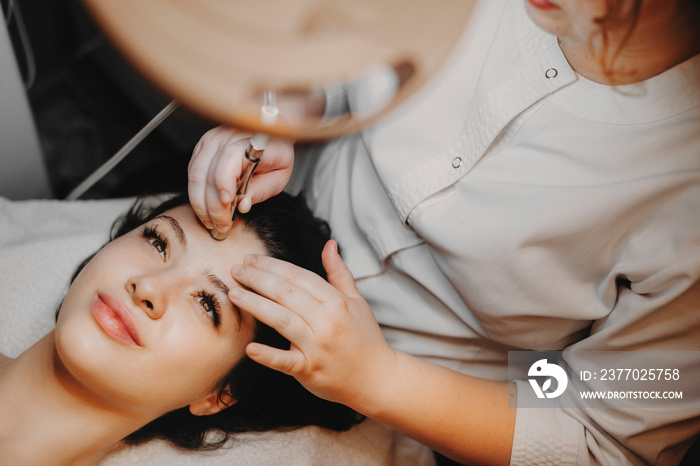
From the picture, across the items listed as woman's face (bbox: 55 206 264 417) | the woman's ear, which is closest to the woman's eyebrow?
woman's face (bbox: 55 206 264 417)

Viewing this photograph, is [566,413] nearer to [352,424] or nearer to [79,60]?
[352,424]

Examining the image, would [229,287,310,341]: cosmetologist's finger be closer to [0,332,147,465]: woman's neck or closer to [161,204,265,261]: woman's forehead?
[161,204,265,261]: woman's forehead

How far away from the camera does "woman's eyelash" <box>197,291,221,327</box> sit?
70 cm

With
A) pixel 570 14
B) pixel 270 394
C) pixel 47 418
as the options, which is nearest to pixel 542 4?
pixel 570 14

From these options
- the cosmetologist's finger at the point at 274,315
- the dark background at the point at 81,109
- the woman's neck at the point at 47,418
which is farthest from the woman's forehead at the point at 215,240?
the dark background at the point at 81,109

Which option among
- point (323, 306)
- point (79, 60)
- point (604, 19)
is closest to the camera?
point (604, 19)

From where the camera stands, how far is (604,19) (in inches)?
20.8

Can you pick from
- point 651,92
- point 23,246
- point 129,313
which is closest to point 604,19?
point 651,92

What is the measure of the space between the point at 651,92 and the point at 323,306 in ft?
1.50

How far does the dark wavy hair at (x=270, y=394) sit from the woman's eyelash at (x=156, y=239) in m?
0.08

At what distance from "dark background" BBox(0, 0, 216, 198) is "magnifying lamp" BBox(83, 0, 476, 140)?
49.1 inches

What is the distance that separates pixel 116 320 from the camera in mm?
654

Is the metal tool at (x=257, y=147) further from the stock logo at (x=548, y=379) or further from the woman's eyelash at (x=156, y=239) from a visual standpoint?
the stock logo at (x=548, y=379)

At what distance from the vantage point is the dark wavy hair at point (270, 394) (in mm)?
786
